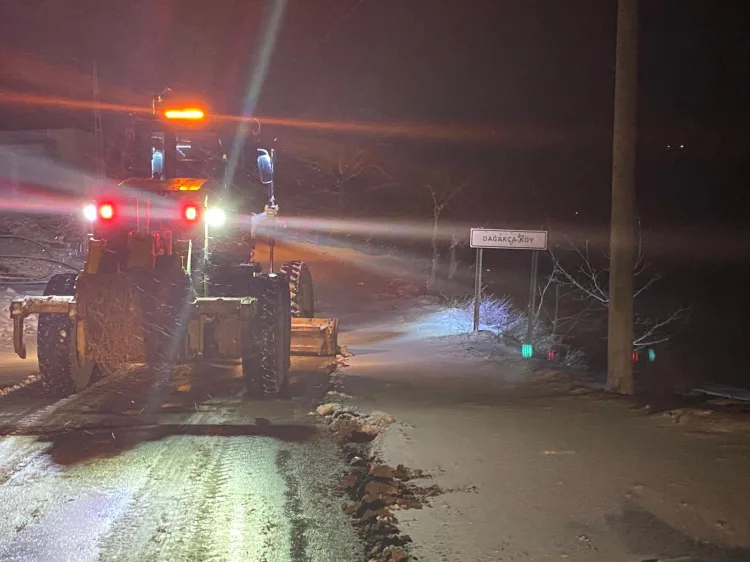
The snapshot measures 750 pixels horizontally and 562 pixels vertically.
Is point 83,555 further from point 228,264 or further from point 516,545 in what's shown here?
point 228,264

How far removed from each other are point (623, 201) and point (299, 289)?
7550 mm

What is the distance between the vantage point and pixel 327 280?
27688 mm

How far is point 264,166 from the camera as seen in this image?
1047 cm

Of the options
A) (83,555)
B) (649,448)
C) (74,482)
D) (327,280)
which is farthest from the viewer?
(327,280)

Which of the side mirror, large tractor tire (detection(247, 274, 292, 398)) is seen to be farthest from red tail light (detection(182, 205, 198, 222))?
the side mirror

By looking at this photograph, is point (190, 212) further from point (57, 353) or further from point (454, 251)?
point (454, 251)

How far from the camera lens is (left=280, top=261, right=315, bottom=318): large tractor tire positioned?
48.3ft

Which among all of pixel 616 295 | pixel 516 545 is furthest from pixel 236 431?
pixel 616 295

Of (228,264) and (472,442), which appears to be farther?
(228,264)

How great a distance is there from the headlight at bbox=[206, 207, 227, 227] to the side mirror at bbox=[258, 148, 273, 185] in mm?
860

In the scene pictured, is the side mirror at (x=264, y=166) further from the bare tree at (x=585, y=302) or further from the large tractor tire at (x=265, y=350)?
the bare tree at (x=585, y=302)

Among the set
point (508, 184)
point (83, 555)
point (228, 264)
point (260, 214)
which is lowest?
point (83, 555)

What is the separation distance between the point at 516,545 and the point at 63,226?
91.2 ft

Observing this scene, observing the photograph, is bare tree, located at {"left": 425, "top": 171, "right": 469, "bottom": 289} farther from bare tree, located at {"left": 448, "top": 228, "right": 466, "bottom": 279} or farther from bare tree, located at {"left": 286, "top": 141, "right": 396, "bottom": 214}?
bare tree, located at {"left": 286, "top": 141, "right": 396, "bottom": 214}
